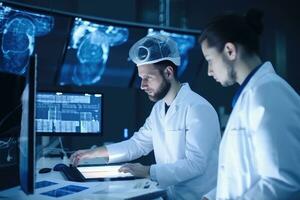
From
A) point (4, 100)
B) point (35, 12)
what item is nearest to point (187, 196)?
point (4, 100)

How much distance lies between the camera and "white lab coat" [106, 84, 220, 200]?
156 centimetres

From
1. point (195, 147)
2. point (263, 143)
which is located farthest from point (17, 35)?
point (263, 143)

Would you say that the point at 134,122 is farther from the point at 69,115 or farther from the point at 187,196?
the point at 187,196

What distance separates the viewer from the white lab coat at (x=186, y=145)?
1562 mm

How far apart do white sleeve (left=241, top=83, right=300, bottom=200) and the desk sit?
1.41 ft

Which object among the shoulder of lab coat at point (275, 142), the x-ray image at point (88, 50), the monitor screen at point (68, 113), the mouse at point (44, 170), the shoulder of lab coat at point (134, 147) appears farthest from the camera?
the x-ray image at point (88, 50)

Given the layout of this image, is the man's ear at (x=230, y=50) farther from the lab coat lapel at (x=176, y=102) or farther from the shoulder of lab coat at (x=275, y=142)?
the lab coat lapel at (x=176, y=102)

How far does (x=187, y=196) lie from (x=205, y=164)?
190 millimetres

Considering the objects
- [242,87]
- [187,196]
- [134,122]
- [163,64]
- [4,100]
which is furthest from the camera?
[134,122]

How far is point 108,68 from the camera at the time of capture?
297cm

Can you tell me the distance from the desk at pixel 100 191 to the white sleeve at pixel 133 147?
40 cm

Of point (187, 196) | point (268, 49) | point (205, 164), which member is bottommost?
point (187, 196)

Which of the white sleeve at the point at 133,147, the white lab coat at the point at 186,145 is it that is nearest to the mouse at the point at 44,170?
the white sleeve at the point at 133,147

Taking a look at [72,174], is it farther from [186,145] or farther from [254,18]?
[254,18]
